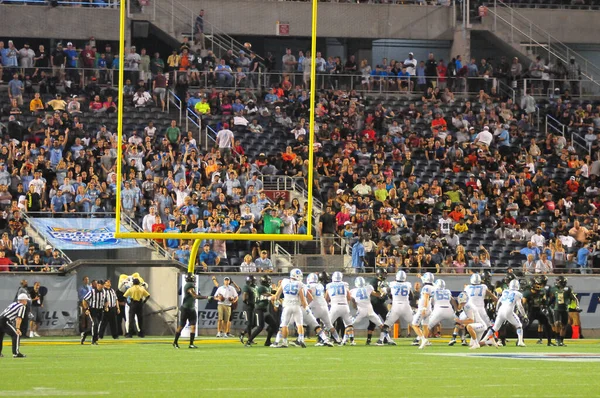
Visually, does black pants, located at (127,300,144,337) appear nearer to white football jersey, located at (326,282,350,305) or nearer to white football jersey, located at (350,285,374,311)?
white football jersey, located at (326,282,350,305)

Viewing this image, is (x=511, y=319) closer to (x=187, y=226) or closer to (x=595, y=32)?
(x=187, y=226)

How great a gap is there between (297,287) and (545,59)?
16812 mm

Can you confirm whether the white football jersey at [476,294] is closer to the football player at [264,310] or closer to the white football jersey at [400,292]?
the white football jersey at [400,292]

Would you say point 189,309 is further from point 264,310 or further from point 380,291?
point 380,291

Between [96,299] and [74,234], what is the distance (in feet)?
9.90

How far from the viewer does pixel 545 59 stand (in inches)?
1278

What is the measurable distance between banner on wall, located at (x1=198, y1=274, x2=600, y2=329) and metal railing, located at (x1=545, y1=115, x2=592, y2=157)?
21.5 ft

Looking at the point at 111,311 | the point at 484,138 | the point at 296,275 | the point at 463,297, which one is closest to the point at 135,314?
the point at 111,311

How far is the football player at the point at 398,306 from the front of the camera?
1920 centimetres

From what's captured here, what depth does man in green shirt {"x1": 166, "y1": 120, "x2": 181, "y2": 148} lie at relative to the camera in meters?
21.8

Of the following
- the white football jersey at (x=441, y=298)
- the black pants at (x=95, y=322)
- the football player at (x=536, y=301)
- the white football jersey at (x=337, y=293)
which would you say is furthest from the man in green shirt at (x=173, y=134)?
the football player at (x=536, y=301)

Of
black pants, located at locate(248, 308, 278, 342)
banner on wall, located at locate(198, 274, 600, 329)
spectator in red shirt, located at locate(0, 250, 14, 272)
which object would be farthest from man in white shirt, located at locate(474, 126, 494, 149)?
spectator in red shirt, located at locate(0, 250, 14, 272)

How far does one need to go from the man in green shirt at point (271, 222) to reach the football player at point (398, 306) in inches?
83.9

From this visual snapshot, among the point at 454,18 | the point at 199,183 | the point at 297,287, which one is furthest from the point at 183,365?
the point at 454,18
